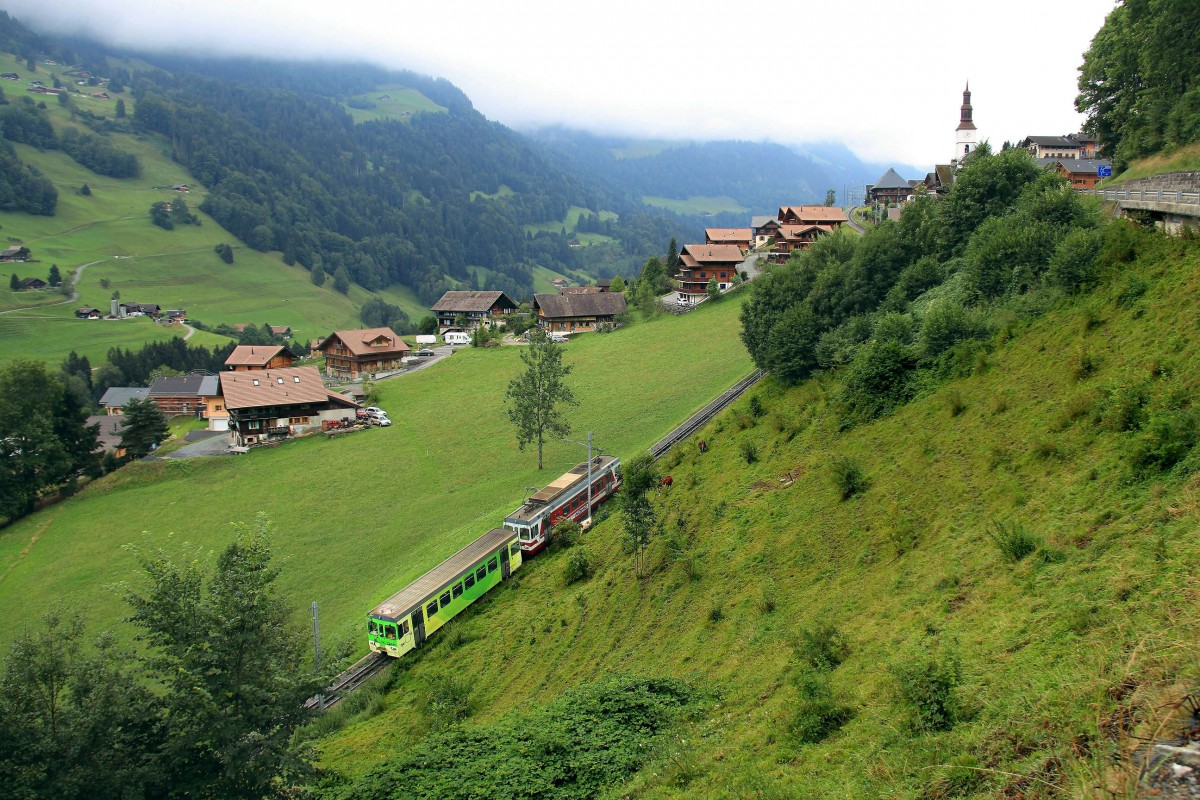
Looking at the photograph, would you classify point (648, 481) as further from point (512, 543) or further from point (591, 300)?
point (591, 300)

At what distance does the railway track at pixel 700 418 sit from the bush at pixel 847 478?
16965mm

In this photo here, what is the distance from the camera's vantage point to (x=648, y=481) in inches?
982

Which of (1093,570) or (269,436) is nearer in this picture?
(1093,570)

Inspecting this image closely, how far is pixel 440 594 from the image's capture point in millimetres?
28969

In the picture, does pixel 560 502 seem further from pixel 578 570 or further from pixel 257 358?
pixel 257 358

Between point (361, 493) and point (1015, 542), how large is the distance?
4206 centimetres

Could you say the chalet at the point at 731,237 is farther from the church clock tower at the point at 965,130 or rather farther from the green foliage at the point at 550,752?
the green foliage at the point at 550,752

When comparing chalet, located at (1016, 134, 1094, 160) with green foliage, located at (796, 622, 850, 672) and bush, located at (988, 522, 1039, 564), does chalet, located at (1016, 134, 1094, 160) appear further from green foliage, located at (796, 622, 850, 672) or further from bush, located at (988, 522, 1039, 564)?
green foliage, located at (796, 622, 850, 672)

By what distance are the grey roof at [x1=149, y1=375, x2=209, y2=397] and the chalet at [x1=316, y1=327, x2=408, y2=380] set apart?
14969 mm

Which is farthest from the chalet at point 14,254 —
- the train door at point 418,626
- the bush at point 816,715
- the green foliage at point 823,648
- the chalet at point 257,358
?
the bush at point 816,715

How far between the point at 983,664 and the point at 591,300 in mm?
79217

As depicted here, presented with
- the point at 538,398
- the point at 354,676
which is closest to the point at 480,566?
the point at 354,676

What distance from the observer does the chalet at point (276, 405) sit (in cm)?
5847

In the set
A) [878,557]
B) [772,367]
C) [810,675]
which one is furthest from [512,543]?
[810,675]
